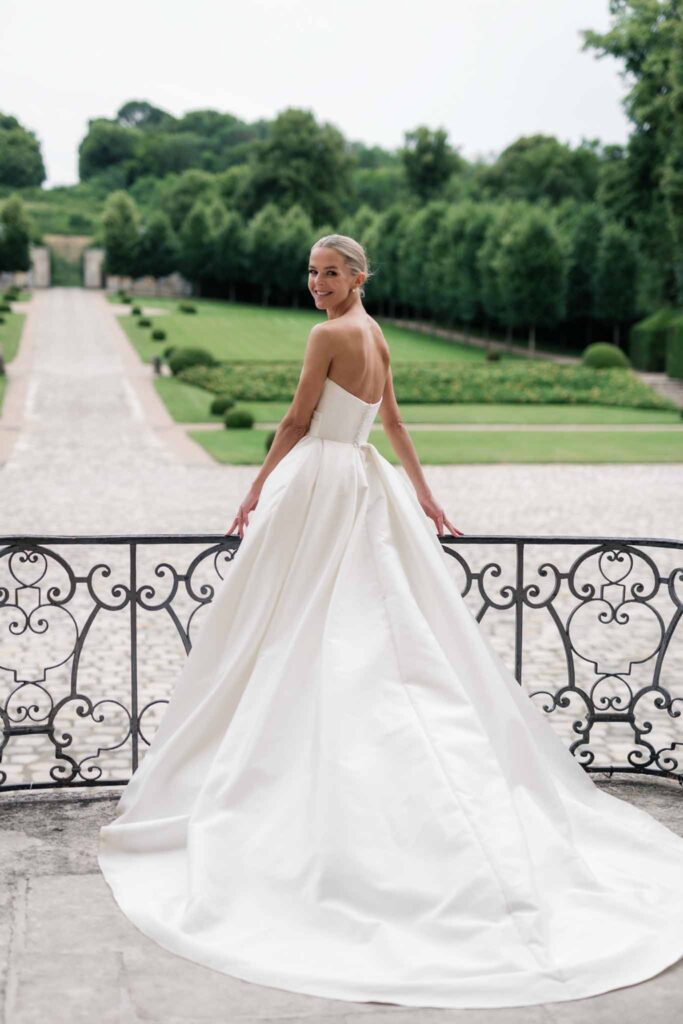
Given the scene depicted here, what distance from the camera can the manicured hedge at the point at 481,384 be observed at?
118 feet

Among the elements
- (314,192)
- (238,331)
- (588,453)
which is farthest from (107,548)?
(314,192)

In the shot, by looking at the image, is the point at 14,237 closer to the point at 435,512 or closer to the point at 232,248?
the point at 232,248

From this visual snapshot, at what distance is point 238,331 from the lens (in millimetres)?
57312

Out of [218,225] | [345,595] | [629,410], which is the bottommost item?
[629,410]

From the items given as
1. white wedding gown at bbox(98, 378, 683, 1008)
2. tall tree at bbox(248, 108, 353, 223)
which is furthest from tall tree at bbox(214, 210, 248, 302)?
white wedding gown at bbox(98, 378, 683, 1008)

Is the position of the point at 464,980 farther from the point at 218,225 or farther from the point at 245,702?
the point at 218,225

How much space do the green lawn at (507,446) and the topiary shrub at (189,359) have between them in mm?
13467

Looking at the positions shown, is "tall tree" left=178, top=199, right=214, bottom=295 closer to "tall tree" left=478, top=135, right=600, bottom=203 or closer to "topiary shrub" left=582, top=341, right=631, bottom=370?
"tall tree" left=478, top=135, right=600, bottom=203

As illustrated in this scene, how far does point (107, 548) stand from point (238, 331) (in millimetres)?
45061

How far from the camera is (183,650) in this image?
352 inches

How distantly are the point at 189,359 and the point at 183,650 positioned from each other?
104 feet

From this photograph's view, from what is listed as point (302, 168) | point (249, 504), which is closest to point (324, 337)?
point (249, 504)

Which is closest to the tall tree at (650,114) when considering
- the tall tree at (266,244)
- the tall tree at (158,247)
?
the tall tree at (266,244)

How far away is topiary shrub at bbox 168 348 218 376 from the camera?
130 feet
